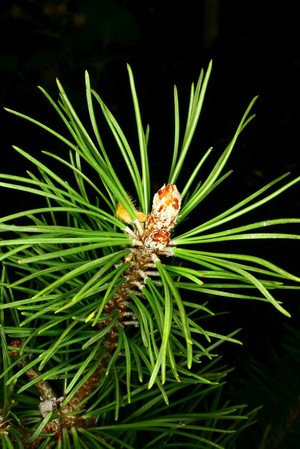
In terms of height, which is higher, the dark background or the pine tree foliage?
the dark background

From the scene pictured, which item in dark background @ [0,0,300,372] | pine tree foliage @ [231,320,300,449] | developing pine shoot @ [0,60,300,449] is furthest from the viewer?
dark background @ [0,0,300,372]

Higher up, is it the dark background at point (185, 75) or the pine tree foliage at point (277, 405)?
the dark background at point (185, 75)

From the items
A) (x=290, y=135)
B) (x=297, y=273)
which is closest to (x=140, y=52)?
(x=290, y=135)

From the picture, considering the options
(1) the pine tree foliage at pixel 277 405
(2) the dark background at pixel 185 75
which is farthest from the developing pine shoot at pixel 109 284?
(2) the dark background at pixel 185 75

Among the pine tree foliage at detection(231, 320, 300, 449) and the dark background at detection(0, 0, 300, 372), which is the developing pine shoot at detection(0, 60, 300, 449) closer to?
the pine tree foliage at detection(231, 320, 300, 449)

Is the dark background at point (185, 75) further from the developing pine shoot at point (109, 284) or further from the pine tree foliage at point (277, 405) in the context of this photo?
the developing pine shoot at point (109, 284)

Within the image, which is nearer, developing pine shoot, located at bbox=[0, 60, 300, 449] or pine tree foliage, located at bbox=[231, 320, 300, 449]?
developing pine shoot, located at bbox=[0, 60, 300, 449]

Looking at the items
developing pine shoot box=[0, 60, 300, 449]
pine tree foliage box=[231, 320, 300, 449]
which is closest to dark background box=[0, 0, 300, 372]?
pine tree foliage box=[231, 320, 300, 449]

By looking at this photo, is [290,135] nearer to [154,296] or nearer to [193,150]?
[193,150]
